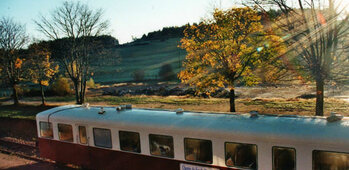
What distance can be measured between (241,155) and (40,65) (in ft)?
94.2

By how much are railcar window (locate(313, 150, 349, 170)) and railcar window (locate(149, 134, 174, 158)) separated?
13.1ft

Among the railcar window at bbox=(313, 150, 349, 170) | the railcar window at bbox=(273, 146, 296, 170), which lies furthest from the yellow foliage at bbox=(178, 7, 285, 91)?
the railcar window at bbox=(313, 150, 349, 170)

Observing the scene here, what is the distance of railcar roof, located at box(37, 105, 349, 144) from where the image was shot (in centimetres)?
644

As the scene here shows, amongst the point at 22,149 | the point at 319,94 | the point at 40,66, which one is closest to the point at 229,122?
the point at 319,94

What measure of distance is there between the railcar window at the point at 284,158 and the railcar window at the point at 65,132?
792cm

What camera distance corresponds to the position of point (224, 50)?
16.4 meters

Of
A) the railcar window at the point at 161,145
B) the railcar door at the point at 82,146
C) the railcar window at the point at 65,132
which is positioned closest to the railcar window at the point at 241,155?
the railcar window at the point at 161,145

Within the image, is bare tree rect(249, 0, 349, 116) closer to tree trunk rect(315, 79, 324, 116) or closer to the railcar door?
tree trunk rect(315, 79, 324, 116)

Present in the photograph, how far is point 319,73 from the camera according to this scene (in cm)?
1208

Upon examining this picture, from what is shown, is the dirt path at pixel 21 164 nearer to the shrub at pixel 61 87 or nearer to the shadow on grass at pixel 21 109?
the shadow on grass at pixel 21 109

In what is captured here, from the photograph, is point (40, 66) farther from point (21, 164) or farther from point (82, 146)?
point (82, 146)

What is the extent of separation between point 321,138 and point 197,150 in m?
3.30

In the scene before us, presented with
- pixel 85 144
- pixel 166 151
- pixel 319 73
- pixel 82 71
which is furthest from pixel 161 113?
pixel 82 71

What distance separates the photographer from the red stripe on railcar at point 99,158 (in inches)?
344
